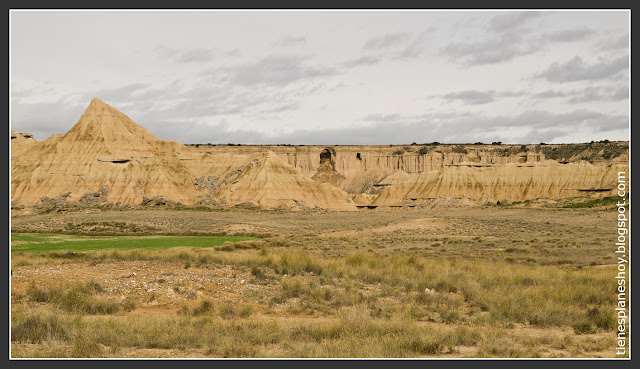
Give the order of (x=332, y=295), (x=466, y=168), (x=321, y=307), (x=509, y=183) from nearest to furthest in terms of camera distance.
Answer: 1. (x=321, y=307)
2. (x=332, y=295)
3. (x=509, y=183)
4. (x=466, y=168)

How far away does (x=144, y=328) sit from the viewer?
10.8m

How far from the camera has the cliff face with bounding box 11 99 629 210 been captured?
88.9m

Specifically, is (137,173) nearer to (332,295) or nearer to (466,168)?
(466,168)

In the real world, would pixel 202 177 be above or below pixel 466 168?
below

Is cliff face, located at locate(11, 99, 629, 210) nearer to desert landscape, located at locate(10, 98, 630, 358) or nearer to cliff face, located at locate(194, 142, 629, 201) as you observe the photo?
cliff face, located at locate(194, 142, 629, 201)

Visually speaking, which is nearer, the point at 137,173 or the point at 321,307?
the point at 321,307

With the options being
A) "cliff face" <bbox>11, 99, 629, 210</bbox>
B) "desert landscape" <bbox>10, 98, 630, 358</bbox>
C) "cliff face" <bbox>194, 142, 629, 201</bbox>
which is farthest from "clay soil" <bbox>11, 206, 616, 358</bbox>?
"cliff face" <bbox>194, 142, 629, 201</bbox>

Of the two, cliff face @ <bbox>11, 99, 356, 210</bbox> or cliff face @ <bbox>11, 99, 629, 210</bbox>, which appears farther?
cliff face @ <bbox>11, 99, 629, 210</bbox>

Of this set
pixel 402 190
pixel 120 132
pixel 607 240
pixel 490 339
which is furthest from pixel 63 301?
pixel 402 190

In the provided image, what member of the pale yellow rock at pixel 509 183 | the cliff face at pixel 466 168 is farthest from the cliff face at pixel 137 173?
the cliff face at pixel 466 168

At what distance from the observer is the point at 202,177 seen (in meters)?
100

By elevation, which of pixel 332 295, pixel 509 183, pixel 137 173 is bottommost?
pixel 332 295

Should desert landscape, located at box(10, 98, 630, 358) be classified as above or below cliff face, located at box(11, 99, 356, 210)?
below

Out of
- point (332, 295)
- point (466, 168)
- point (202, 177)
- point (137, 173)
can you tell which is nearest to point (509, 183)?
point (466, 168)
